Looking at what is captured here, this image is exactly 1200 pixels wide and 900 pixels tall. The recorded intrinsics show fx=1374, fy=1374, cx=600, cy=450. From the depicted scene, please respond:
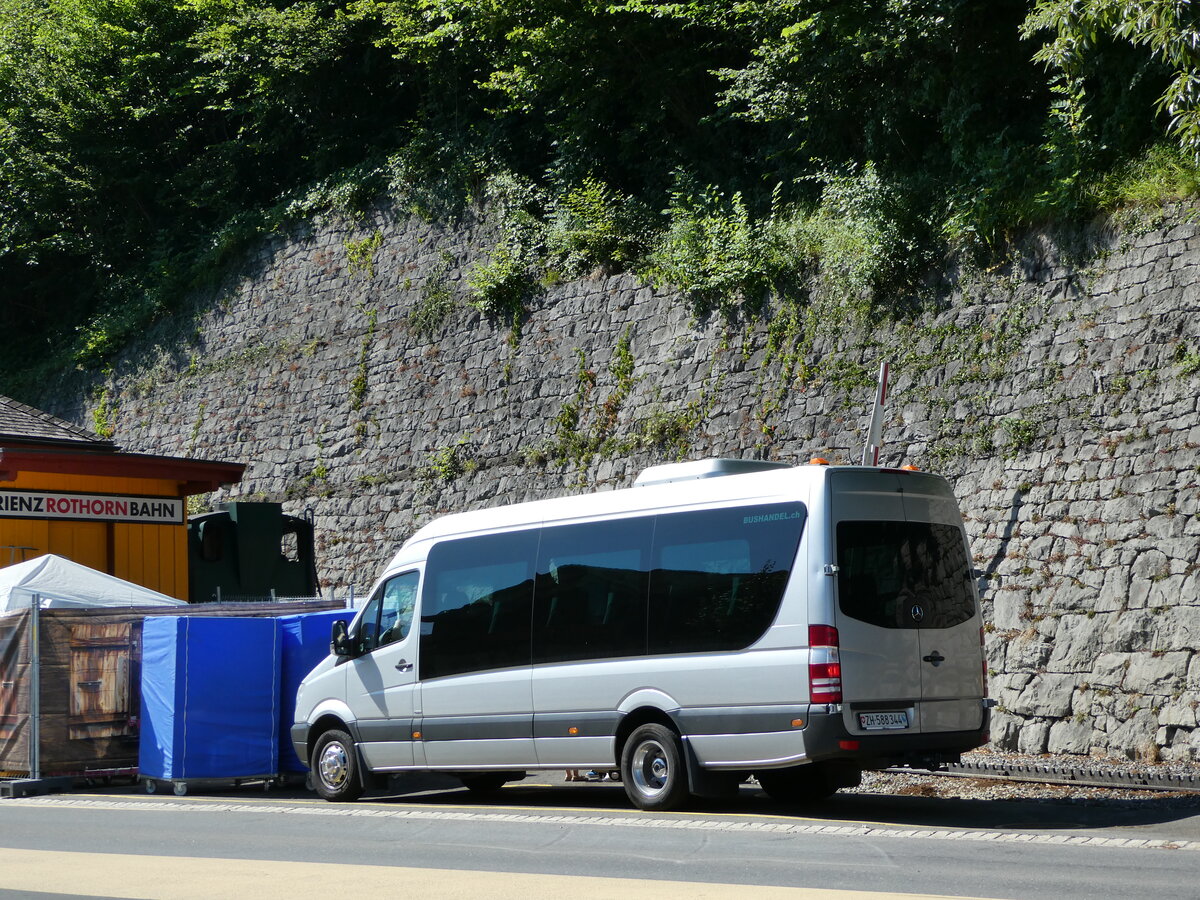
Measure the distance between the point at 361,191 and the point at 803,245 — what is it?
1147cm

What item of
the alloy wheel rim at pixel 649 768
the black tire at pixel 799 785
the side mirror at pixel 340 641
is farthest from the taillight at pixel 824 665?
the side mirror at pixel 340 641

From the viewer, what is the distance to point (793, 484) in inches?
400

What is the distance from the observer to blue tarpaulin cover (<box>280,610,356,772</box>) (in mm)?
13844

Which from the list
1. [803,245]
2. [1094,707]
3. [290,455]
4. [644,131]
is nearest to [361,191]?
[290,455]

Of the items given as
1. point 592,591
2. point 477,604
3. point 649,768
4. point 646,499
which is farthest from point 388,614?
point 649,768

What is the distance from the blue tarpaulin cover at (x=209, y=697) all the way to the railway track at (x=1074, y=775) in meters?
6.17

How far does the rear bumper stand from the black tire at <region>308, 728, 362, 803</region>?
490 cm

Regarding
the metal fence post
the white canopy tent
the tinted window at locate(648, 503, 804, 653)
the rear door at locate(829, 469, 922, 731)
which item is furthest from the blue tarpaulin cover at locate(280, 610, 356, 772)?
the rear door at locate(829, 469, 922, 731)

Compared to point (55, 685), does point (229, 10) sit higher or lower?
higher

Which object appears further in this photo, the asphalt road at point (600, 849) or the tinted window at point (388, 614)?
the tinted window at point (388, 614)

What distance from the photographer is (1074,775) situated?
1202cm

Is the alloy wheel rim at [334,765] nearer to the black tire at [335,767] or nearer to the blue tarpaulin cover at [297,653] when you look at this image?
the black tire at [335,767]

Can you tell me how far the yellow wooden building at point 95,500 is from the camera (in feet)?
65.0

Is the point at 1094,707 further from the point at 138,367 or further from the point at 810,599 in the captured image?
the point at 138,367
